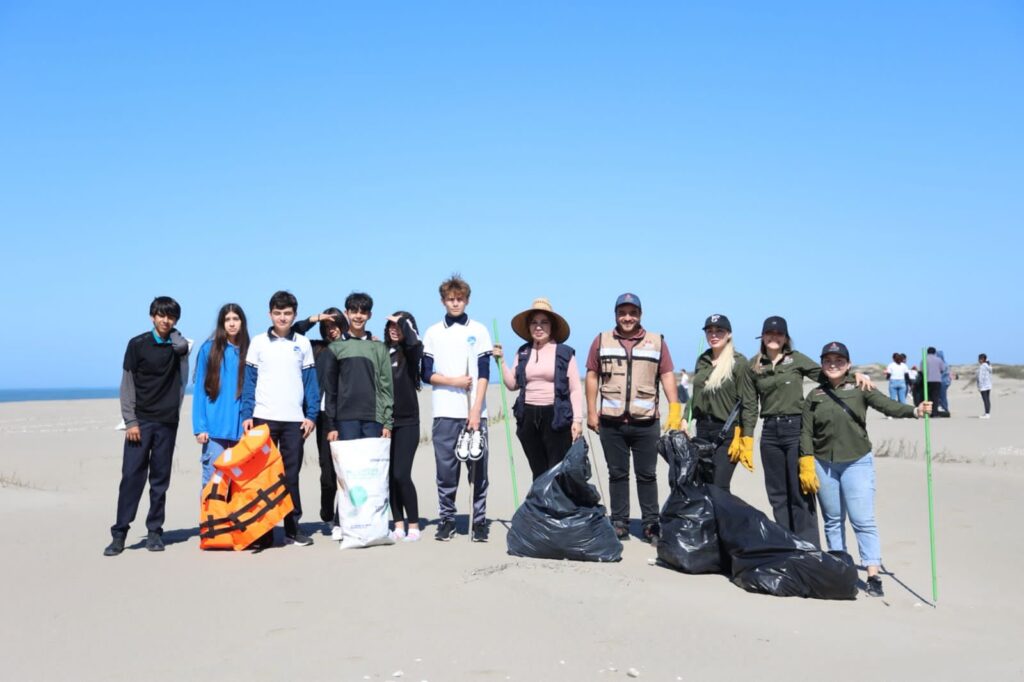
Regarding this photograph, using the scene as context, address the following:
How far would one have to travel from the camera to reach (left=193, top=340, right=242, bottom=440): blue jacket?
6719 millimetres

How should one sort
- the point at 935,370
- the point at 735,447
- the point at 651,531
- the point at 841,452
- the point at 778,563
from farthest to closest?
1. the point at 935,370
2. the point at 651,531
3. the point at 735,447
4. the point at 841,452
5. the point at 778,563

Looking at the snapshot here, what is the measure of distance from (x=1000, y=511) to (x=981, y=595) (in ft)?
9.62

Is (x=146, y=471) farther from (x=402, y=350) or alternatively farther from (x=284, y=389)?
(x=402, y=350)

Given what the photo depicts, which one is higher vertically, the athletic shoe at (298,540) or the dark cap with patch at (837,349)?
the dark cap with patch at (837,349)

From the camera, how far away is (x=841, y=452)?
6004 millimetres

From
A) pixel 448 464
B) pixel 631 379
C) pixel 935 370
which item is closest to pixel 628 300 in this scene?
pixel 631 379

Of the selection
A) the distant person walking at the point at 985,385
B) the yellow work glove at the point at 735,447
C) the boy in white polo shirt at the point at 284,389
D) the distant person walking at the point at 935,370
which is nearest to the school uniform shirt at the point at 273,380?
the boy in white polo shirt at the point at 284,389

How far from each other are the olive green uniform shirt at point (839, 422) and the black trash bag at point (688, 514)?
76 cm

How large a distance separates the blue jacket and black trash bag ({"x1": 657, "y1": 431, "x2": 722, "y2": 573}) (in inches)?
133

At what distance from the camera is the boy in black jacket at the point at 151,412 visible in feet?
21.5

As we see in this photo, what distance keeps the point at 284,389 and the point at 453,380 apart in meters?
1.34

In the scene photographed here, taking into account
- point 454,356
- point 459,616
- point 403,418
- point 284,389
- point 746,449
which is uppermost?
point 454,356

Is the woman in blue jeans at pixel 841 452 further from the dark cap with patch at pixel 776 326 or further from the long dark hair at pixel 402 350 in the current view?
the long dark hair at pixel 402 350

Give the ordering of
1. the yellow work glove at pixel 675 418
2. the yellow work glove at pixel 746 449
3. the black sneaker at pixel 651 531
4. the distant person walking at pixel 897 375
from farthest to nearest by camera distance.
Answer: the distant person walking at pixel 897 375 → the black sneaker at pixel 651 531 → the yellow work glove at pixel 675 418 → the yellow work glove at pixel 746 449
